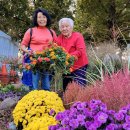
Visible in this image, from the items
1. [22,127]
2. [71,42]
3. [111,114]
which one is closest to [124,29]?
[71,42]

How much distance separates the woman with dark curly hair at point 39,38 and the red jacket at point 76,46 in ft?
0.70

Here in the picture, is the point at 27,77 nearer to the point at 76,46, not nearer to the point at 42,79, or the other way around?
the point at 42,79

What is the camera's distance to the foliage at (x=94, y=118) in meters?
3.76

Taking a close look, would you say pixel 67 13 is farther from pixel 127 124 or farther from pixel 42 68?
pixel 127 124

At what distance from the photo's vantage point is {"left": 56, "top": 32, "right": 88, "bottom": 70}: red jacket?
661 cm

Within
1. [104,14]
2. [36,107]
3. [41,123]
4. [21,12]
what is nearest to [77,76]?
[36,107]

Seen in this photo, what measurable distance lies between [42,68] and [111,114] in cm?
276

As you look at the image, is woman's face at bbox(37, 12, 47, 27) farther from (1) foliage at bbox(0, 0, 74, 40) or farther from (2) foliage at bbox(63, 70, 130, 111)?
(1) foliage at bbox(0, 0, 74, 40)

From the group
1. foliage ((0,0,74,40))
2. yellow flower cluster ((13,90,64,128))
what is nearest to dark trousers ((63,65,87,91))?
yellow flower cluster ((13,90,64,128))

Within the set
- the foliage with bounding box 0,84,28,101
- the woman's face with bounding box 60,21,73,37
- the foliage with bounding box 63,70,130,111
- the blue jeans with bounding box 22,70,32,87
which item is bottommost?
the foliage with bounding box 0,84,28,101

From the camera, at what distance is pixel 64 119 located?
156 inches

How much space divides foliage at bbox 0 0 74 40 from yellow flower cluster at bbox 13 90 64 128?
609 inches

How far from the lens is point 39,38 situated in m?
6.66

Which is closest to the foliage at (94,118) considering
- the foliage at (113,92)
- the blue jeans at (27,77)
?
the foliage at (113,92)
